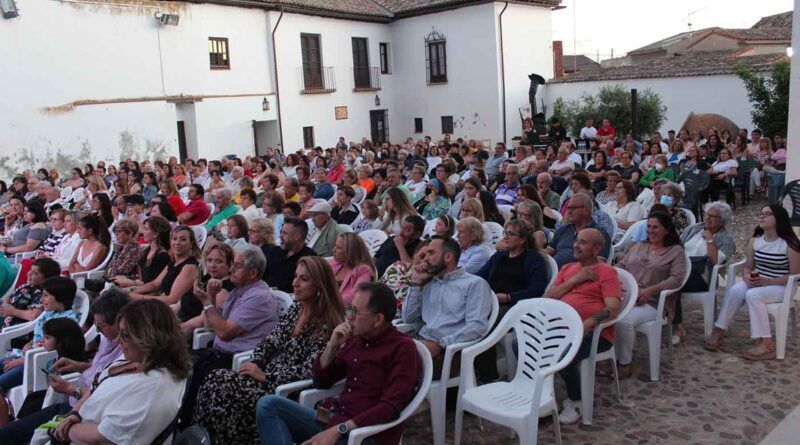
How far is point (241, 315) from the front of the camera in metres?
4.02

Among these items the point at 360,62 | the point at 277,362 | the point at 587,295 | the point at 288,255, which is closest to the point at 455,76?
the point at 360,62

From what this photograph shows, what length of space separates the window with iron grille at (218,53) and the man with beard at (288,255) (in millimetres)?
15590

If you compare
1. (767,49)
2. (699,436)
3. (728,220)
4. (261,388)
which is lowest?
(699,436)

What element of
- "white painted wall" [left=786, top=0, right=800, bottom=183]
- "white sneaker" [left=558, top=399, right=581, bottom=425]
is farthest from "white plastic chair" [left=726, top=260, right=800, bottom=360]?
"white painted wall" [left=786, top=0, right=800, bottom=183]

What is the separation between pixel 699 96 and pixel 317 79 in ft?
37.8

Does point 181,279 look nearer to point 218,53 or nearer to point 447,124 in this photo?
point 218,53

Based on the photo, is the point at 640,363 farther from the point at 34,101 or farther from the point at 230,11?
the point at 230,11

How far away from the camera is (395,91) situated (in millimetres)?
25469

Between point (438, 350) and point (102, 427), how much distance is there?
5.72 ft

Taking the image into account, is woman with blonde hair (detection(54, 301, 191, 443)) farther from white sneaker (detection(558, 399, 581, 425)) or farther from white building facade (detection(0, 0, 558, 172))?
white building facade (detection(0, 0, 558, 172))

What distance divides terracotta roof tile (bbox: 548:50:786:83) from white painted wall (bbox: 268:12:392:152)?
6314mm

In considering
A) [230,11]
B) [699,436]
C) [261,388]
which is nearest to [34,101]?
[230,11]

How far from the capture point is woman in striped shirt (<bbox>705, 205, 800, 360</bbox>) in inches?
188

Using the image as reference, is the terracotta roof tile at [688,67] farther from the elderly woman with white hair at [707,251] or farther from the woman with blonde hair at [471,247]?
the woman with blonde hair at [471,247]
